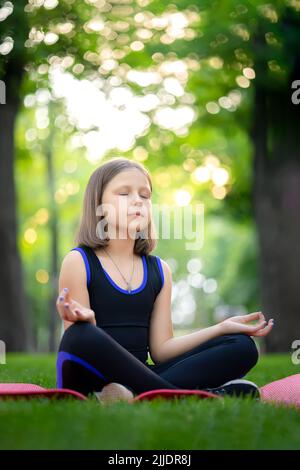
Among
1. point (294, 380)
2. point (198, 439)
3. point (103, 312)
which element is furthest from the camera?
point (294, 380)

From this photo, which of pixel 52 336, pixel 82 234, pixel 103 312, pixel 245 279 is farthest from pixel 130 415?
pixel 245 279

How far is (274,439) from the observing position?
2660 mm

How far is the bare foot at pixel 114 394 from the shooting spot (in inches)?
130

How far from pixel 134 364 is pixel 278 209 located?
8.00m

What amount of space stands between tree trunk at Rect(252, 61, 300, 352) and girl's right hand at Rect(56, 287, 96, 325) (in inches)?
297

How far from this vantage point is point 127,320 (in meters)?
3.75

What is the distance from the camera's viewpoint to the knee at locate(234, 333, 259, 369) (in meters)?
3.54

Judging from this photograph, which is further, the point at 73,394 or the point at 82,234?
the point at 82,234

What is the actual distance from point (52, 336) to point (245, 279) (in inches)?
249

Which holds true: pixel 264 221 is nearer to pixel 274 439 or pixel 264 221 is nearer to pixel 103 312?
pixel 103 312
